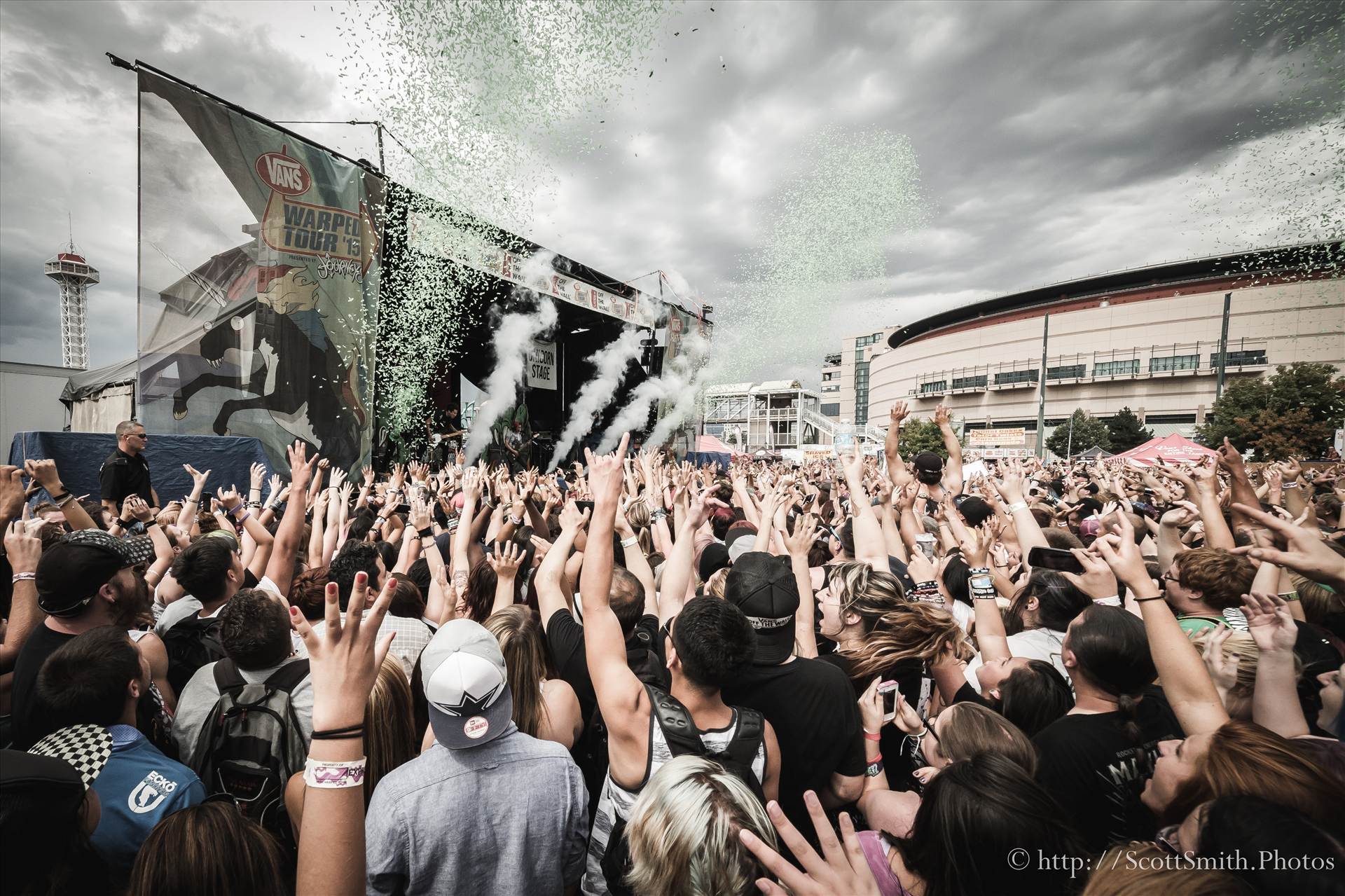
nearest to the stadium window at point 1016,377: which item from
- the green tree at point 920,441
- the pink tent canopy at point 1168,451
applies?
the green tree at point 920,441

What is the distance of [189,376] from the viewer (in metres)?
9.97

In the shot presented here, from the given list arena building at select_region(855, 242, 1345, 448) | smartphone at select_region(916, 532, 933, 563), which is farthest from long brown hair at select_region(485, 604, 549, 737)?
arena building at select_region(855, 242, 1345, 448)

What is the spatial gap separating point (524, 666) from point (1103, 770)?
82.7 inches

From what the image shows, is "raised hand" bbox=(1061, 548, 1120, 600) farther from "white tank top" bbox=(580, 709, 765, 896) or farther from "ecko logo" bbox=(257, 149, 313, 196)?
"ecko logo" bbox=(257, 149, 313, 196)

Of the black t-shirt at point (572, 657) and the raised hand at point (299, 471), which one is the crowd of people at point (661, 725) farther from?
the raised hand at point (299, 471)

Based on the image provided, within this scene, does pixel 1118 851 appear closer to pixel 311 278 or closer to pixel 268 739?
pixel 268 739

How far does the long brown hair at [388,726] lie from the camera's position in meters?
1.97

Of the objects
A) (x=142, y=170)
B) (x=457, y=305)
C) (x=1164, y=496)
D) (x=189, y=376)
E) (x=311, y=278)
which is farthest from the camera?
(x=457, y=305)

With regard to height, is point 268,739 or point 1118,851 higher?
point 1118,851

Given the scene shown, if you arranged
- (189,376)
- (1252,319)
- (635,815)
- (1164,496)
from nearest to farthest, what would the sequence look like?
(635,815)
(1164,496)
(189,376)
(1252,319)

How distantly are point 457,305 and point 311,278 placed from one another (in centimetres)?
476

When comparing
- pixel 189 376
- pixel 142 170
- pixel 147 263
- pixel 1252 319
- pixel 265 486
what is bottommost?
pixel 265 486

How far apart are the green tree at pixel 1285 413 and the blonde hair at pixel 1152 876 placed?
1401 inches

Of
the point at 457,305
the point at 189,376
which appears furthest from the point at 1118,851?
the point at 457,305
